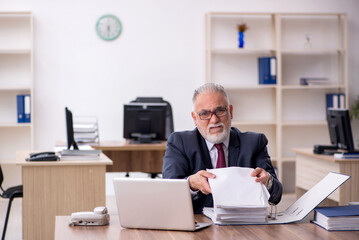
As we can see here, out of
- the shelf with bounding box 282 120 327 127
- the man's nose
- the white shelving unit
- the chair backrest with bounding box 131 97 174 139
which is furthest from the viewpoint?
the shelf with bounding box 282 120 327 127

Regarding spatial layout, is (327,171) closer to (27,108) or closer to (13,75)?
(27,108)

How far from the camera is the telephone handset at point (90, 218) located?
219cm

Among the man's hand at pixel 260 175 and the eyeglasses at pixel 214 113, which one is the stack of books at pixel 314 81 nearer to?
the eyeglasses at pixel 214 113

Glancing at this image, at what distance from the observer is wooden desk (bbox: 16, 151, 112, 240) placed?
155 inches

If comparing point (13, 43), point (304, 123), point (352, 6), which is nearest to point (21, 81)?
point (13, 43)

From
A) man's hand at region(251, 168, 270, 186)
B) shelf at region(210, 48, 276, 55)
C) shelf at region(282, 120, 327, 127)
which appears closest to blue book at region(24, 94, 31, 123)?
shelf at region(210, 48, 276, 55)

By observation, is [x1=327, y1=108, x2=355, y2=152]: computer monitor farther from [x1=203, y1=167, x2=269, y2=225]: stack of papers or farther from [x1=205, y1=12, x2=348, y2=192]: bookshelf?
[x1=203, y1=167, x2=269, y2=225]: stack of papers

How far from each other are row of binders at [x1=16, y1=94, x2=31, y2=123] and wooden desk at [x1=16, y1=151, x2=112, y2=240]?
2.53 meters

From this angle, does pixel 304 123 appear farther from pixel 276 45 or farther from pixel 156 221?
pixel 156 221

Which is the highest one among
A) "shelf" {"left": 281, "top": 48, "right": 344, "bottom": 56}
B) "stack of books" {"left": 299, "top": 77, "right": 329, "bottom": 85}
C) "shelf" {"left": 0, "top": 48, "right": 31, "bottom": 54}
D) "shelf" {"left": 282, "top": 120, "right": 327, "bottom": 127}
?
"shelf" {"left": 281, "top": 48, "right": 344, "bottom": 56}

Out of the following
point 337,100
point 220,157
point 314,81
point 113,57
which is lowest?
point 220,157

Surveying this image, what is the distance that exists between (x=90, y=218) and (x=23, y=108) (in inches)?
181

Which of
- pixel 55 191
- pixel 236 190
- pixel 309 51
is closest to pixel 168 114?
pixel 309 51

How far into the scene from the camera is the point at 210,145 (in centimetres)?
267
